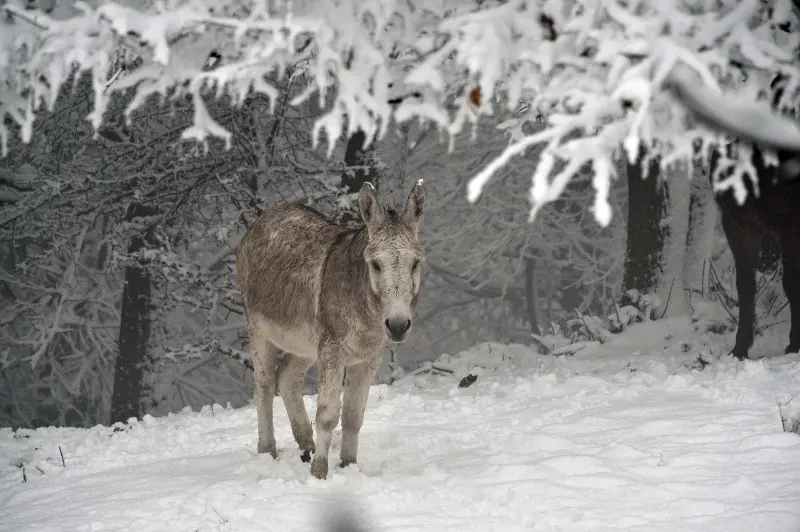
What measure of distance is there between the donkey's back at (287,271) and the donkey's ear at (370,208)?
0.79 meters

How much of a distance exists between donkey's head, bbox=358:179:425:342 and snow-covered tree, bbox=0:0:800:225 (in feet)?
4.08

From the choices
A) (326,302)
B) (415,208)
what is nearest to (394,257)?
(415,208)

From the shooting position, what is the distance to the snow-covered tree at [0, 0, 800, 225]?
3.22 metres

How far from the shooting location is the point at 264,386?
22.2 feet

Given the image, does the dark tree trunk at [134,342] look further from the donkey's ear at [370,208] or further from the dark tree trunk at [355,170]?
the donkey's ear at [370,208]

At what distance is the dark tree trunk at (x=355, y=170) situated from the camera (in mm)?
11172

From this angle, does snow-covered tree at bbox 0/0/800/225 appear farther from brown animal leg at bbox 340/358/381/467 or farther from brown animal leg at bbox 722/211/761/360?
brown animal leg at bbox 722/211/761/360

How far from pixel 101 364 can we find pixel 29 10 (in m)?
13.7

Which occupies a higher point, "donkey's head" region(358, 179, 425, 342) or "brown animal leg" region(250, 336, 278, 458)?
"donkey's head" region(358, 179, 425, 342)

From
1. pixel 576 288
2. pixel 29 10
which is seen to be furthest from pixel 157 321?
pixel 576 288

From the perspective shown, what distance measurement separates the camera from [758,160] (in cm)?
844

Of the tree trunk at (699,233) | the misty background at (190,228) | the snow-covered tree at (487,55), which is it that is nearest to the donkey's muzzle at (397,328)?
the snow-covered tree at (487,55)

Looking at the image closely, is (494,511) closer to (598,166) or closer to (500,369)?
(598,166)

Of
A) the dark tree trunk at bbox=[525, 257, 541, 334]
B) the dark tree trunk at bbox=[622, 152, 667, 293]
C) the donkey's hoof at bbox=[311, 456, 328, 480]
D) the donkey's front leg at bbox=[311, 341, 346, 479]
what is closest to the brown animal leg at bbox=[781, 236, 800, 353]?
the dark tree trunk at bbox=[622, 152, 667, 293]
